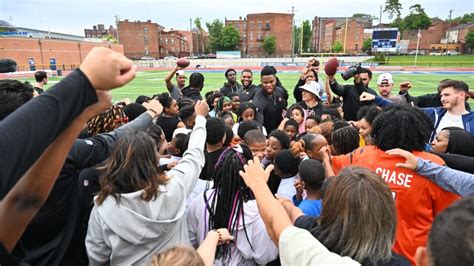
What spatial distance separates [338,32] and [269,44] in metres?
29.5

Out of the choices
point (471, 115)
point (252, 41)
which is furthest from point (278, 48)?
point (471, 115)

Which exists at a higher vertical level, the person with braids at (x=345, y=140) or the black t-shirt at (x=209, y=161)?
the person with braids at (x=345, y=140)

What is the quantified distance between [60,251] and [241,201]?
121 centimetres

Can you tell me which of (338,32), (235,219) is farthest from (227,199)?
(338,32)

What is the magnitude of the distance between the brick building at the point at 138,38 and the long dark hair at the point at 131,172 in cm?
8521

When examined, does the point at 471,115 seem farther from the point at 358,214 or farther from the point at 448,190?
the point at 358,214

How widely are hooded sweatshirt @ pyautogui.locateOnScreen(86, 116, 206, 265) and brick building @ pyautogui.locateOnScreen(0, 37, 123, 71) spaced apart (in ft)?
134

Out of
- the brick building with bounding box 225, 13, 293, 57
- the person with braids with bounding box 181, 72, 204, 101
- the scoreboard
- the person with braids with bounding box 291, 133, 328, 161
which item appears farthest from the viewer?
the brick building with bounding box 225, 13, 293, 57

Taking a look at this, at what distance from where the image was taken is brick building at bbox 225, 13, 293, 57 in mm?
84938

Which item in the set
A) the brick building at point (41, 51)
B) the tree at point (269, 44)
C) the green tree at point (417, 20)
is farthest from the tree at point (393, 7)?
the brick building at point (41, 51)

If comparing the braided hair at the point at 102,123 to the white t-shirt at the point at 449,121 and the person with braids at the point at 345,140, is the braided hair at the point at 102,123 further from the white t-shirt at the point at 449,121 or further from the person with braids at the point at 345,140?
the white t-shirt at the point at 449,121

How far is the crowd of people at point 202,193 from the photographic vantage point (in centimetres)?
96

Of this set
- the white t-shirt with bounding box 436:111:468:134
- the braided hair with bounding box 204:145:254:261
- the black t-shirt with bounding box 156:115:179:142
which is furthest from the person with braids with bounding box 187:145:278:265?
the white t-shirt with bounding box 436:111:468:134

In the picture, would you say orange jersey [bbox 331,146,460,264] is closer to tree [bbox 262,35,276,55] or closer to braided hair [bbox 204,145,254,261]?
braided hair [bbox 204,145,254,261]
